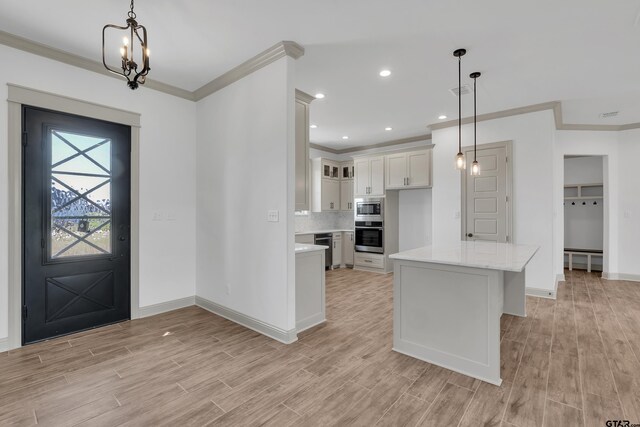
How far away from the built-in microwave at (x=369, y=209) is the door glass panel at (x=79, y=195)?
4632 mm

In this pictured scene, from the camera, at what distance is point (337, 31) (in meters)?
2.79

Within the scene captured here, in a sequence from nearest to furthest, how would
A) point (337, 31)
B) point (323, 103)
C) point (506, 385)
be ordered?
point (506, 385)
point (337, 31)
point (323, 103)

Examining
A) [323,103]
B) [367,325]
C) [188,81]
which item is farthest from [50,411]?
[323,103]

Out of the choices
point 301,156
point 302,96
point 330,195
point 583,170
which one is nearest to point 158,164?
point 301,156

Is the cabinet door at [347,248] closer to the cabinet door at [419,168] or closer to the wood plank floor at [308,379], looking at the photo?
the cabinet door at [419,168]

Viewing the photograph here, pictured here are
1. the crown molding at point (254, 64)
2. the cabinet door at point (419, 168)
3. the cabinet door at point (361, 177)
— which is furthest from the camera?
the cabinet door at point (361, 177)

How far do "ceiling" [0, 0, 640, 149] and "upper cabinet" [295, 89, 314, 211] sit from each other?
403 mm

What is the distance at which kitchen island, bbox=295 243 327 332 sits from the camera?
328 cm

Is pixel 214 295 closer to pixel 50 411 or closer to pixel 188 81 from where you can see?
pixel 50 411

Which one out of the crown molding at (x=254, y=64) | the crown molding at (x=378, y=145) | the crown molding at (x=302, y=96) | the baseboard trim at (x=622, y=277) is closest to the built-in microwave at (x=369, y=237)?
the crown molding at (x=378, y=145)

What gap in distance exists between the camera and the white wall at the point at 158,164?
3.20m

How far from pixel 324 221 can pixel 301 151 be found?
4126 millimetres

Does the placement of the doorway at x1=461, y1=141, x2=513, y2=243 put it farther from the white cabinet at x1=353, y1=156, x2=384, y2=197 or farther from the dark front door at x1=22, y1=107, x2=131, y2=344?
the dark front door at x1=22, y1=107, x2=131, y2=344

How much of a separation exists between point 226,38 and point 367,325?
11.0 feet
